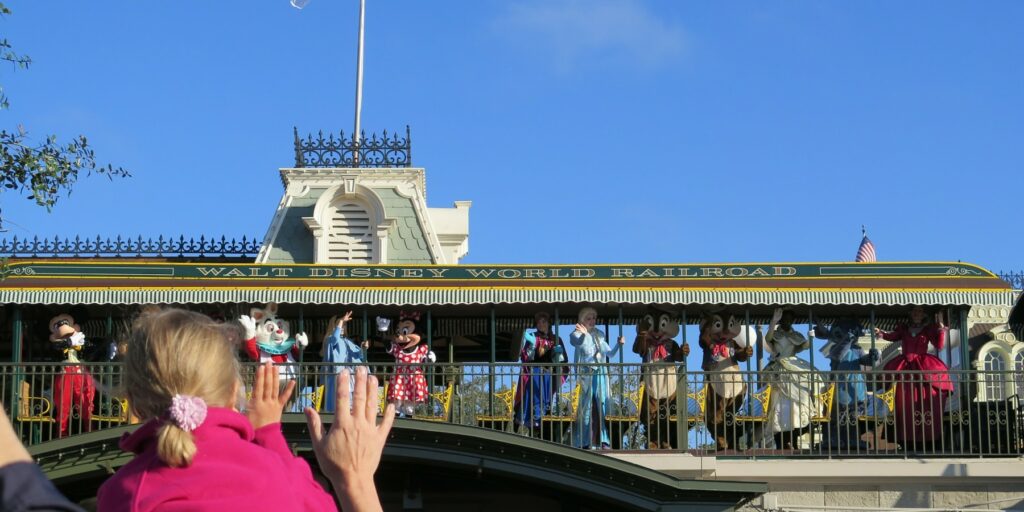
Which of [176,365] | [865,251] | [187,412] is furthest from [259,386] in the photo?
[865,251]

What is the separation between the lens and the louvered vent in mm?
22531

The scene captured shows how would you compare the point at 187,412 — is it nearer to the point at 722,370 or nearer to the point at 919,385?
the point at 722,370

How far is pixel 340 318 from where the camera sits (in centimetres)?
1852

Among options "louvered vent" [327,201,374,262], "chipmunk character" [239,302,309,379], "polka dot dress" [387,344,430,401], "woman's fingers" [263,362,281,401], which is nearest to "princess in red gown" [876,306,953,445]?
"polka dot dress" [387,344,430,401]

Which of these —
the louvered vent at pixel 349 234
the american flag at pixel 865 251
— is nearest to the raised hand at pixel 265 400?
the louvered vent at pixel 349 234

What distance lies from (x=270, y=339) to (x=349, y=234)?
5020 mm

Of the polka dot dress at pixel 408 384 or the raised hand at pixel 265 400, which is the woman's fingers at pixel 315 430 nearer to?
the raised hand at pixel 265 400

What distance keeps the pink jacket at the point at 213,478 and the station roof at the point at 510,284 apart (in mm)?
15300

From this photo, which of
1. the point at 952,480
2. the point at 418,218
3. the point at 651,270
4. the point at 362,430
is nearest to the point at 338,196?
the point at 418,218

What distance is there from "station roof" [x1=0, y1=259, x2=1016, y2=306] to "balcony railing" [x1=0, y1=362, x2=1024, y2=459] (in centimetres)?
134

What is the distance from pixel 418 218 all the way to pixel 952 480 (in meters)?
9.26

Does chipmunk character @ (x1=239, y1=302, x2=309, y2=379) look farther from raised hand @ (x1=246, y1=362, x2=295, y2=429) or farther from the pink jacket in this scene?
the pink jacket

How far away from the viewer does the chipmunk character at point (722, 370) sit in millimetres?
16734

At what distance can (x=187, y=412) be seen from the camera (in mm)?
2758
